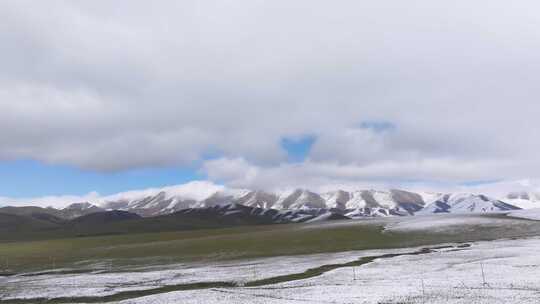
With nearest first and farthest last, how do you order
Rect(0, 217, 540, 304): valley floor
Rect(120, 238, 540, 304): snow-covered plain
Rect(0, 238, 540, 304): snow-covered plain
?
Rect(120, 238, 540, 304): snow-covered plain → Rect(0, 238, 540, 304): snow-covered plain → Rect(0, 217, 540, 304): valley floor

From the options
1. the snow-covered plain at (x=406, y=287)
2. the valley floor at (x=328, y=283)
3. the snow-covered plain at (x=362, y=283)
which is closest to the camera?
the snow-covered plain at (x=406, y=287)

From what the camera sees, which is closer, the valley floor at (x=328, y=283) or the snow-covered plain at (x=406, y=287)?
the snow-covered plain at (x=406, y=287)

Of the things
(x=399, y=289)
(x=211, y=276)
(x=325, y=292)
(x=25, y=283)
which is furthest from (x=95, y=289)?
(x=399, y=289)

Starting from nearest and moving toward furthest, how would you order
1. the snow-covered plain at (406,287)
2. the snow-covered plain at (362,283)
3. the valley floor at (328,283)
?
1. the snow-covered plain at (406,287)
2. the snow-covered plain at (362,283)
3. the valley floor at (328,283)

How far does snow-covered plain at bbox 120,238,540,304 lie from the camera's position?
3728 cm

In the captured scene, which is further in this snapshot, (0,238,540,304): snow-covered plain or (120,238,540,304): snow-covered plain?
(0,238,540,304): snow-covered plain

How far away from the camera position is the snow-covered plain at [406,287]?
3728cm

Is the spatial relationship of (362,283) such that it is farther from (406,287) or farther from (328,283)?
(406,287)

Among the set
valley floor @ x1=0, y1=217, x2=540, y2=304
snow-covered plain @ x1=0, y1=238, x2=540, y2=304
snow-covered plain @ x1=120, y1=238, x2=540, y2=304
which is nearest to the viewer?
snow-covered plain @ x1=120, y1=238, x2=540, y2=304

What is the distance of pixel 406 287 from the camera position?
42.4 metres

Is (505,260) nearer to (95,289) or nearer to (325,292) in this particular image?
(325,292)

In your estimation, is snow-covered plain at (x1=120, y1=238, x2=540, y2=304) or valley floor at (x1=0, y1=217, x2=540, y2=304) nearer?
snow-covered plain at (x1=120, y1=238, x2=540, y2=304)

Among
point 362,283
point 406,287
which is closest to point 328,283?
point 362,283

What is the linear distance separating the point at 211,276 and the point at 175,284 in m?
6.86
